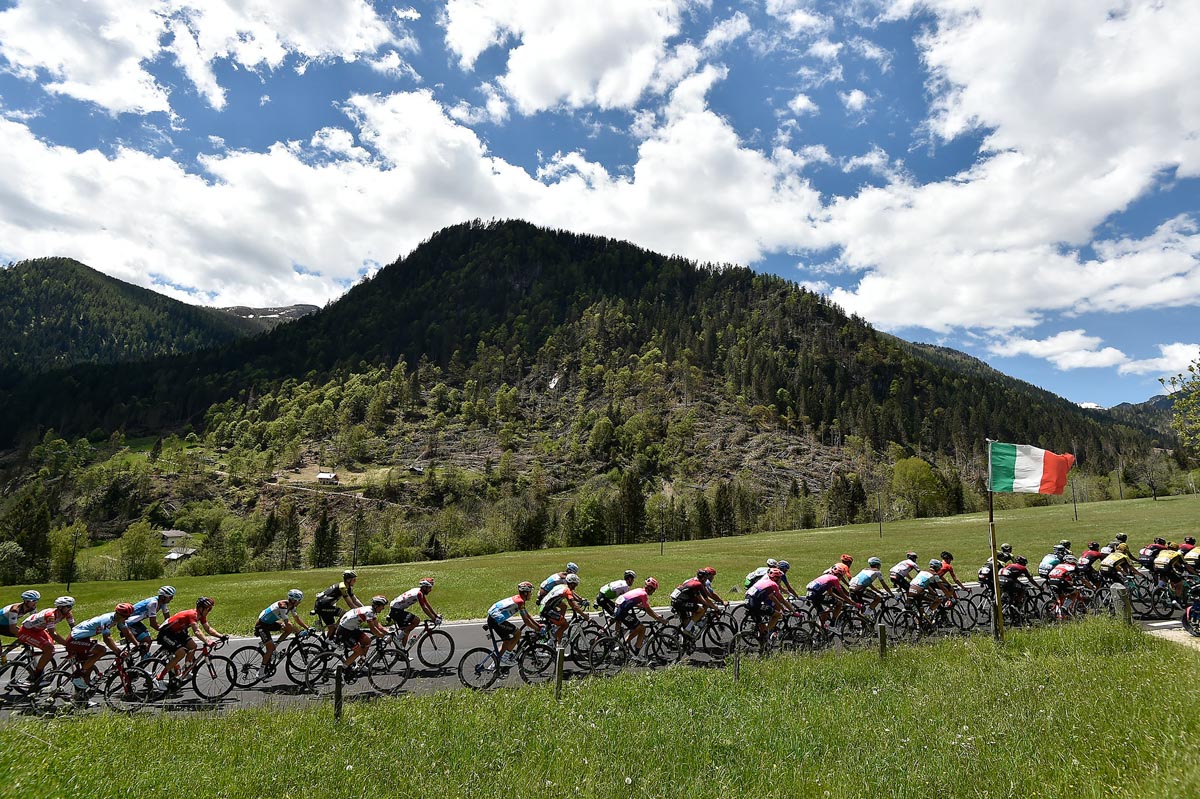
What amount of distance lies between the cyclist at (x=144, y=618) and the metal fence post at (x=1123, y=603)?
2407 centimetres

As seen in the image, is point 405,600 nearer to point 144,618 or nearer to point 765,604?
point 144,618

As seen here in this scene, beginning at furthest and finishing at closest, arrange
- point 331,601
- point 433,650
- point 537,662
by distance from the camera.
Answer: point 433,650
point 331,601
point 537,662

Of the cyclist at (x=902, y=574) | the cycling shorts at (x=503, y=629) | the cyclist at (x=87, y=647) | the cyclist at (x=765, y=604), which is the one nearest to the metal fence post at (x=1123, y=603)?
the cyclist at (x=902, y=574)

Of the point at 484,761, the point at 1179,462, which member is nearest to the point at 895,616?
the point at 484,761

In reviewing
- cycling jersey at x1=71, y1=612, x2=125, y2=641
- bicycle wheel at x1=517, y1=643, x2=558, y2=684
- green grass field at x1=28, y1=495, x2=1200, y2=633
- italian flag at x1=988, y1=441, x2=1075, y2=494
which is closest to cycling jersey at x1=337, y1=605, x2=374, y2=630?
bicycle wheel at x1=517, y1=643, x2=558, y2=684

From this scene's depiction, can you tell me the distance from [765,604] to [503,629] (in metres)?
6.90

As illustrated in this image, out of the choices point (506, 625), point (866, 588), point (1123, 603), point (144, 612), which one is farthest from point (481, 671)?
point (1123, 603)

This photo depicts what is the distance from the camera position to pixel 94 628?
13.5 m

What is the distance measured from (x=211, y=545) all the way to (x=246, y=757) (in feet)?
356

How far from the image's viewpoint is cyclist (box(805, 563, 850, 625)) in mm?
16203

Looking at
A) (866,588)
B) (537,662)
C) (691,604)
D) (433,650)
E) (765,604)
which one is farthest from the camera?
(866,588)

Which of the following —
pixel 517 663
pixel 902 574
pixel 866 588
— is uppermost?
pixel 902 574

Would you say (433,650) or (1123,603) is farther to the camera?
(1123,603)

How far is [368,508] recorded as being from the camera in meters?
141
